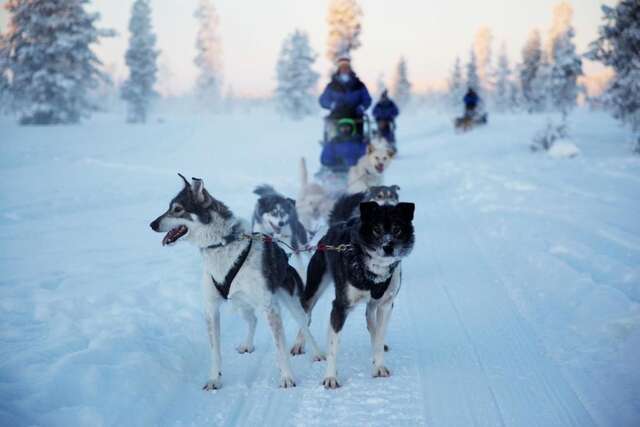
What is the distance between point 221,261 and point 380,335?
1344 millimetres

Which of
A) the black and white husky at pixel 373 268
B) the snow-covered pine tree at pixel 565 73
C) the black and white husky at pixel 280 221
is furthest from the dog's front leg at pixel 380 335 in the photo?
the snow-covered pine tree at pixel 565 73

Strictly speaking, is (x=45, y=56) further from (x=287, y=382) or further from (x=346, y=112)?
(x=287, y=382)

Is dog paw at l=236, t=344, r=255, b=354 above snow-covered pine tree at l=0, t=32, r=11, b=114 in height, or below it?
below

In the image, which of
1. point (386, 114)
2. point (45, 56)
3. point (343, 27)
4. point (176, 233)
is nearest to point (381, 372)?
point (176, 233)

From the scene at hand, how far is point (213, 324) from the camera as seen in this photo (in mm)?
3512

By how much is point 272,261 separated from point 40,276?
11.7 ft

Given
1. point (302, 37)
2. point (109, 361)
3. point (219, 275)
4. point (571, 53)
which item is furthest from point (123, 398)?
point (571, 53)

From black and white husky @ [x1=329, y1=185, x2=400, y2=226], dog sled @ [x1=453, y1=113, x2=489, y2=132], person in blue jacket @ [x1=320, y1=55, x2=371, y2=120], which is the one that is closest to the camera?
black and white husky @ [x1=329, y1=185, x2=400, y2=226]

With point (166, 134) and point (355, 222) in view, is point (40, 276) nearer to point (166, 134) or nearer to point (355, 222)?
point (355, 222)

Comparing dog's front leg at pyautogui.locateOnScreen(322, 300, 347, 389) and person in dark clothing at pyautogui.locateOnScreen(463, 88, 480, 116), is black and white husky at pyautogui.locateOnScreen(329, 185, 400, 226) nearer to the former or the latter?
dog's front leg at pyautogui.locateOnScreen(322, 300, 347, 389)

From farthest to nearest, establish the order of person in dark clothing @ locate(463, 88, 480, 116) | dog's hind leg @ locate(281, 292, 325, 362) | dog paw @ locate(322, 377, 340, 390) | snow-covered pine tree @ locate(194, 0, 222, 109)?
snow-covered pine tree @ locate(194, 0, 222, 109) < person in dark clothing @ locate(463, 88, 480, 116) < dog's hind leg @ locate(281, 292, 325, 362) < dog paw @ locate(322, 377, 340, 390)

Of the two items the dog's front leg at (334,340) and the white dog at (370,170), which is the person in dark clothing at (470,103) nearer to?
the white dog at (370,170)

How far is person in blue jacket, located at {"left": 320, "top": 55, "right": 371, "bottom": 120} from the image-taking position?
957cm

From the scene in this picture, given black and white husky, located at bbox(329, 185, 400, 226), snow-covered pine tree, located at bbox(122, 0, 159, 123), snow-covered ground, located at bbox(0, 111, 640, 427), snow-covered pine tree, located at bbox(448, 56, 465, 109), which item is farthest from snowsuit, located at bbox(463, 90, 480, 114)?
snow-covered pine tree, located at bbox(448, 56, 465, 109)
